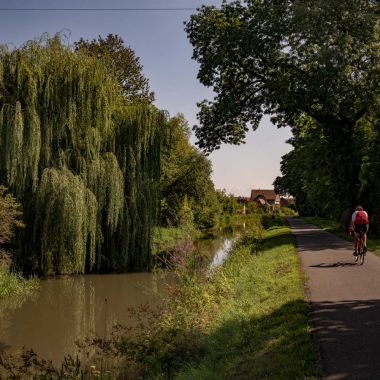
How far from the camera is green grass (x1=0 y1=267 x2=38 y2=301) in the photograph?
14531 millimetres

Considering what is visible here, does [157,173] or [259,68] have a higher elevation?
[259,68]

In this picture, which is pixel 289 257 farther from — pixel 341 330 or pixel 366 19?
pixel 366 19

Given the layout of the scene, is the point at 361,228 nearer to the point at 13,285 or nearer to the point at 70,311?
the point at 70,311

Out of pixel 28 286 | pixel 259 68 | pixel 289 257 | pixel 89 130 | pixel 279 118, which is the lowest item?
pixel 28 286

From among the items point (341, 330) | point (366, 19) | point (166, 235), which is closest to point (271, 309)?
point (341, 330)

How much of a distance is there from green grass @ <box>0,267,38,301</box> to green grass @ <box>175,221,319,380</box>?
292 inches

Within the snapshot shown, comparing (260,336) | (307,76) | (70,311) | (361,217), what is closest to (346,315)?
(260,336)

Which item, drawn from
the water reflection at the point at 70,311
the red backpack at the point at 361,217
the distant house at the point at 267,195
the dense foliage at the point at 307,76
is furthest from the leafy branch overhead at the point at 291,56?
the distant house at the point at 267,195

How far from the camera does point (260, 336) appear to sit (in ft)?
22.5

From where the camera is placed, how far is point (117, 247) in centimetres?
1888

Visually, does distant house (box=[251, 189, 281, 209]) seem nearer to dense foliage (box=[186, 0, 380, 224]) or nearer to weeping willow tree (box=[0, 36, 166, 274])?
dense foliage (box=[186, 0, 380, 224])

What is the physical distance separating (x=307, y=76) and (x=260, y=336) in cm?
1736

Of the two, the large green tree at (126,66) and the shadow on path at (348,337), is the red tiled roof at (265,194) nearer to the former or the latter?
the large green tree at (126,66)

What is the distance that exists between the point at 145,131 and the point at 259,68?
313 inches
